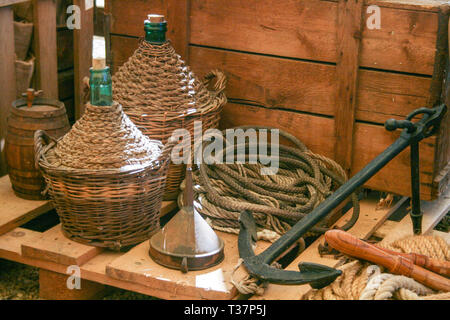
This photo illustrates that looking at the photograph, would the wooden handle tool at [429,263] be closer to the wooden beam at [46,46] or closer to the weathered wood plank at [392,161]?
the weathered wood plank at [392,161]

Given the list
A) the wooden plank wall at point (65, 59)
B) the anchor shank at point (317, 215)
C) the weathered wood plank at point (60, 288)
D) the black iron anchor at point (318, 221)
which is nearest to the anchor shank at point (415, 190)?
the black iron anchor at point (318, 221)

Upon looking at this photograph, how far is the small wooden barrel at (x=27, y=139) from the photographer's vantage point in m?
3.24

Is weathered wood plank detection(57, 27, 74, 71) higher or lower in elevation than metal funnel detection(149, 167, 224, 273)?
higher

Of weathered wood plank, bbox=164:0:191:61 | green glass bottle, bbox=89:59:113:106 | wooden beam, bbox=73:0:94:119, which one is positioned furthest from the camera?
wooden beam, bbox=73:0:94:119

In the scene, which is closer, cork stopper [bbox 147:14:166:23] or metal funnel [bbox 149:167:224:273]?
metal funnel [bbox 149:167:224:273]

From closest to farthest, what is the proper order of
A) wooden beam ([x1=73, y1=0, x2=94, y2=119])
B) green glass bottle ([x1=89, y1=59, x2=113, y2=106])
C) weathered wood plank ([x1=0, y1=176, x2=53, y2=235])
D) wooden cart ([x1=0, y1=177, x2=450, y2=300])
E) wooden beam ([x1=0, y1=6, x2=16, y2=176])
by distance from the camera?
1. wooden cart ([x1=0, y1=177, x2=450, y2=300])
2. green glass bottle ([x1=89, y1=59, x2=113, y2=106])
3. weathered wood plank ([x1=0, y1=176, x2=53, y2=235])
4. wooden beam ([x1=0, y1=6, x2=16, y2=176])
5. wooden beam ([x1=73, y1=0, x2=94, y2=119])

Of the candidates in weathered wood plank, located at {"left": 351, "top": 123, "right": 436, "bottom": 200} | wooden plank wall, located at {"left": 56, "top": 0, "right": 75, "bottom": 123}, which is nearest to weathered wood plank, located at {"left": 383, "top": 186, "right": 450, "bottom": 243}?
weathered wood plank, located at {"left": 351, "top": 123, "right": 436, "bottom": 200}

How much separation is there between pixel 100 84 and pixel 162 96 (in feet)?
1.60

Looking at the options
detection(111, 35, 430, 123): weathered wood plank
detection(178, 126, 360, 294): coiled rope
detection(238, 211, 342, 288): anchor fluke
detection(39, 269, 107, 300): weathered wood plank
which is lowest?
detection(39, 269, 107, 300): weathered wood plank

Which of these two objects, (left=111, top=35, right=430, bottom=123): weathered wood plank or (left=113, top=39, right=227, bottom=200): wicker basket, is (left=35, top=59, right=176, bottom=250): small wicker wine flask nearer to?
(left=113, top=39, right=227, bottom=200): wicker basket

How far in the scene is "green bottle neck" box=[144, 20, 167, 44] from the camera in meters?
3.36

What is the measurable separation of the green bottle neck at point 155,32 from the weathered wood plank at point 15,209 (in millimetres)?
881

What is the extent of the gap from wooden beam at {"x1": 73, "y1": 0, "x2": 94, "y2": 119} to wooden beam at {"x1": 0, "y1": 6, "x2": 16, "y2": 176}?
46cm

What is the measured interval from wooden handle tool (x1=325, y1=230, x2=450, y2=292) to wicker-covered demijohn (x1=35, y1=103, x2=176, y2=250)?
0.77 m
